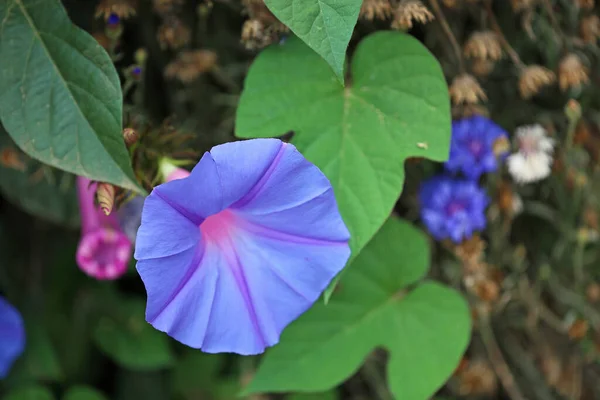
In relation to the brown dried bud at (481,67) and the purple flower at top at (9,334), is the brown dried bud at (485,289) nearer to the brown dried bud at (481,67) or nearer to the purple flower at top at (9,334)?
the brown dried bud at (481,67)

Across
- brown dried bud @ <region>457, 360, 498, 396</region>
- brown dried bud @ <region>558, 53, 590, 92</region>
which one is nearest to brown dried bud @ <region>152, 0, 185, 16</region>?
brown dried bud @ <region>558, 53, 590, 92</region>

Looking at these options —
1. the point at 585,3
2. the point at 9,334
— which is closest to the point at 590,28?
the point at 585,3

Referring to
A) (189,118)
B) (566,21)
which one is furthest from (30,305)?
(566,21)

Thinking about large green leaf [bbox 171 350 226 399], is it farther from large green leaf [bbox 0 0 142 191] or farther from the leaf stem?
large green leaf [bbox 0 0 142 191]

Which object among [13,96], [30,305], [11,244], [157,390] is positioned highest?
[13,96]

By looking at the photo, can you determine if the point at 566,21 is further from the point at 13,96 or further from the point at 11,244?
the point at 11,244

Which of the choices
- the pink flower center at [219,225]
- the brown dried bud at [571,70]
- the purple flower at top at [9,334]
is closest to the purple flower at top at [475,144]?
the brown dried bud at [571,70]
